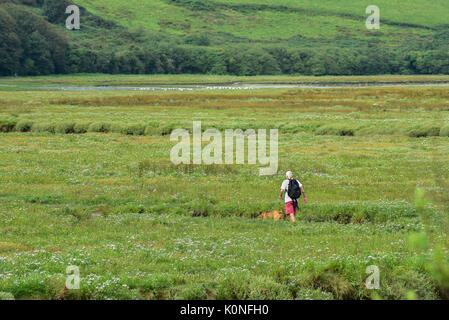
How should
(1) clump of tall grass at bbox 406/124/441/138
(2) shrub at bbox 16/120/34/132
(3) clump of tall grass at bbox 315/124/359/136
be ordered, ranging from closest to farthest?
(1) clump of tall grass at bbox 406/124/441/138, (3) clump of tall grass at bbox 315/124/359/136, (2) shrub at bbox 16/120/34/132

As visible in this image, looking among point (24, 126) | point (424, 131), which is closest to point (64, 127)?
point (24, 126)

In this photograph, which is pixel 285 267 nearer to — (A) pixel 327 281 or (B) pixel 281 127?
(A) pixel 327 281

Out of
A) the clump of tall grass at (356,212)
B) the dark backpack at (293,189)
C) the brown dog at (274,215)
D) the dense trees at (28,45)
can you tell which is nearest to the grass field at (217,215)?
the clump of tall grass at (356,212)

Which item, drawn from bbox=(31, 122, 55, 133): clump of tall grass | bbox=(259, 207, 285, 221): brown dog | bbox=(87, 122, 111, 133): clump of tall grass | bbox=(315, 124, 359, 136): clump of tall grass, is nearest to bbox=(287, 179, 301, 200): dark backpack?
bbox=(259, 207, 285, 221): brown dog

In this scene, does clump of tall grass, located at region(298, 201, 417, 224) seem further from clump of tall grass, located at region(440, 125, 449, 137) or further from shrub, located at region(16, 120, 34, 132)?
shrub, located at region(16, 120, 34, 132)

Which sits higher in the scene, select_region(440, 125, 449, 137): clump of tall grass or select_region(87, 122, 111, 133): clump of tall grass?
select_region(440, 125, 449, 137): clump of tall grass

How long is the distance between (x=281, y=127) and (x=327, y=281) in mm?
47645

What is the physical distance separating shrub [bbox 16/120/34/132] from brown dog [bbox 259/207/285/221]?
145ft

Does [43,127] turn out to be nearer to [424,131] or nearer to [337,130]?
[337,130]

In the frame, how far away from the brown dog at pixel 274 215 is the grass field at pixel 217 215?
584 millimetres

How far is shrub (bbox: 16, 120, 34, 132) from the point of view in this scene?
61.0 meters

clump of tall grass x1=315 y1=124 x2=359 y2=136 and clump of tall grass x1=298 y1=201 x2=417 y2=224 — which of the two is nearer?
clump of tall grass x1=298 y1=201 x2=417 y2=224

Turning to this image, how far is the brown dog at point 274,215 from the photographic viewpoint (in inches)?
924
